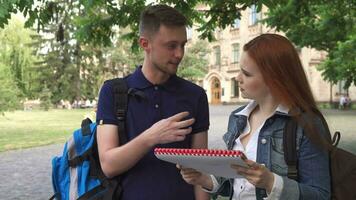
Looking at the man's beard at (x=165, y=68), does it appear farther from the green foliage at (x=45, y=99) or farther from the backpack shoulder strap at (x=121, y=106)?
the green foliage at (x=45, y=99)

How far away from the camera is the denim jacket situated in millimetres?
2066

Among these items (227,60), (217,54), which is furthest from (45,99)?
(227,60)

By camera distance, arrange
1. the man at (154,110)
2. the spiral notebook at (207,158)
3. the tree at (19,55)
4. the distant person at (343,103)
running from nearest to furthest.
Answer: the spiral notebook at (207,158), the man at (154,110), the distant person at (343,103), the tree at (19,55)

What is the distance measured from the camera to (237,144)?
7.88 ft

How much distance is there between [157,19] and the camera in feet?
8.35

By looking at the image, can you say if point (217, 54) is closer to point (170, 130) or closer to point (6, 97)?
point (6, 97)

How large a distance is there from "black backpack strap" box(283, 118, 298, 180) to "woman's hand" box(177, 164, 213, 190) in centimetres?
40

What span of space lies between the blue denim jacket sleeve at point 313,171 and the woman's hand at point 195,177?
42 centimetres

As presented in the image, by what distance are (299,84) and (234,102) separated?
58.3 m

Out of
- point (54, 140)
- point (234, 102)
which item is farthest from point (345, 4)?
point (234, 102)

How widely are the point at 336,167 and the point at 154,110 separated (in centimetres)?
92

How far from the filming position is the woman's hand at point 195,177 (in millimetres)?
2225

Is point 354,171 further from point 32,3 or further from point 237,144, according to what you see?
point 32,3

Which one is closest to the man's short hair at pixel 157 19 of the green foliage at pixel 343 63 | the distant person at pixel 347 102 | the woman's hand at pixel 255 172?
the woman's hand at pixel 255 172
